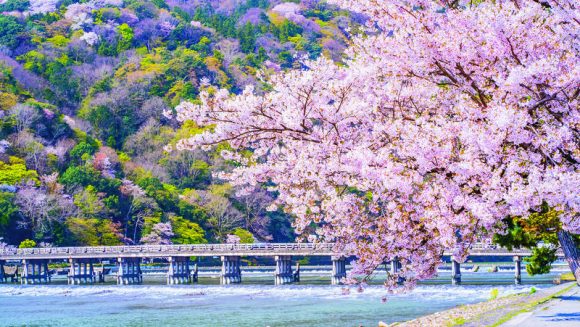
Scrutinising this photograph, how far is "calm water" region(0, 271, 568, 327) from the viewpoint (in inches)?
1181

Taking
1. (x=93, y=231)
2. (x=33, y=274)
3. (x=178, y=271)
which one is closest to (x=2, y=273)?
(x=33, y=274)

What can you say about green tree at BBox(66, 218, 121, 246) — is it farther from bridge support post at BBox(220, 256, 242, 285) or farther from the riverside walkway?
bridge support post at BBox(220, 256, 242, 285)

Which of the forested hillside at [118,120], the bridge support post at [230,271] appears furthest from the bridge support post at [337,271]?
the forested hillside at [118,120]

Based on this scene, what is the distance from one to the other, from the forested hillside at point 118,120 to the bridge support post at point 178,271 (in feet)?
21.3

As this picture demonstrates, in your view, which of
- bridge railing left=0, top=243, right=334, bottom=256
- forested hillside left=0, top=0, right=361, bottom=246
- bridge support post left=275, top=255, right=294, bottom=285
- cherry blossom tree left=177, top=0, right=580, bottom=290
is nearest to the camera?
cherry blossom tree left=177, top=0, right=580, bottom=290

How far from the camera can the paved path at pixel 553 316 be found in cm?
1327

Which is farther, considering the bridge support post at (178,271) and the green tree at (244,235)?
the green tree at (244,235)

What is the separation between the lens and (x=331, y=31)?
12912 cm

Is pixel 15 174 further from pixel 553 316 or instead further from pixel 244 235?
pixel 553 316

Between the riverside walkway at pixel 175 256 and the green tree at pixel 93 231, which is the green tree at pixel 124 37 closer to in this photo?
the green tree at pixel 93 231

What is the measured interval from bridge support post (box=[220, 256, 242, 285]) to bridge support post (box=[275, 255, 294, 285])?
3.56 m

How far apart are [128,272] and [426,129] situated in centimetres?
4947

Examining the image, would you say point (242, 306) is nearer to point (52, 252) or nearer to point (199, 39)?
point (52, 252)

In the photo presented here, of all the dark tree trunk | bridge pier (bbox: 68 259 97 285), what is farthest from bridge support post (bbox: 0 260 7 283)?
the dark tree trunk
